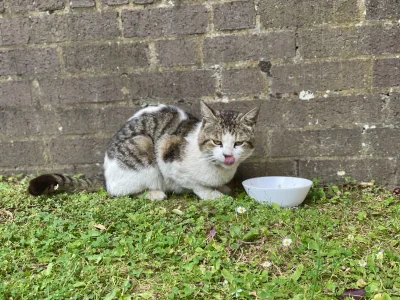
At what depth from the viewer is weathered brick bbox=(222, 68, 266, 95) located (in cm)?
354

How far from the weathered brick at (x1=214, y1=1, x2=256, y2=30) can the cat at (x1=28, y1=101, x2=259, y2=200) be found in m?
0.79

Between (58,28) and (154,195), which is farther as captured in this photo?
(58,28)

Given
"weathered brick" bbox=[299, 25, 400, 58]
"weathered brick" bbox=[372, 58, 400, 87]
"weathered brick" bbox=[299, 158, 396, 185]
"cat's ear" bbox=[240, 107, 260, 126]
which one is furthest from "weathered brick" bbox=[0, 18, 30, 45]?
"weathered brick" bbox=[372, 58, 400, 87]

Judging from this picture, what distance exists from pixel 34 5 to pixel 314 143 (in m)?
2.89

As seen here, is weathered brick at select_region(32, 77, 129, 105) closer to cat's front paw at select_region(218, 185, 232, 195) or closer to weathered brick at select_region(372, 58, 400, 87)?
cat's front paw at select_region(218, 185, 232, 195)

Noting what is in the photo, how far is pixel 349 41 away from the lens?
3363 millimetres

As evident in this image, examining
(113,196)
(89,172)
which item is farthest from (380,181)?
(89,172)

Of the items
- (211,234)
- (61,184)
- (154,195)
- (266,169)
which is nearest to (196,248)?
(211,234)

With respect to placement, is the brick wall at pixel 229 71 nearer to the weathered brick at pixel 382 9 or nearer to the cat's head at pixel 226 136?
the weathered brick at pixel 382 9

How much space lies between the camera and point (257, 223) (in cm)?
282

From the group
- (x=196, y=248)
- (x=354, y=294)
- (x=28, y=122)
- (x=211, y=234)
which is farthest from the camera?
(x=28, y=122)

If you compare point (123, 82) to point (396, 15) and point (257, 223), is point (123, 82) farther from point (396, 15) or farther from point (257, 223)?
point (396, 15)

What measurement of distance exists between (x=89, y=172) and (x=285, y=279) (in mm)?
2449

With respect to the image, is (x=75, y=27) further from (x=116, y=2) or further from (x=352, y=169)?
(x=352, y=169)
